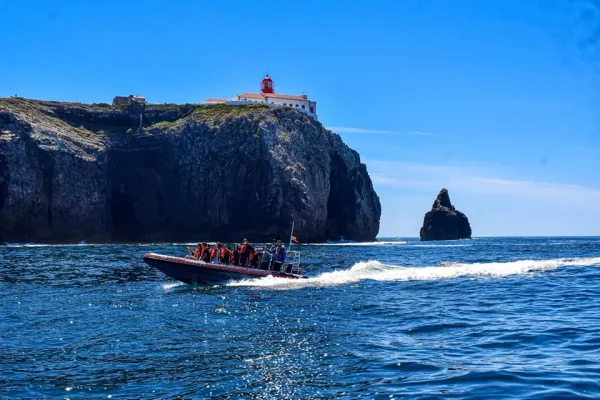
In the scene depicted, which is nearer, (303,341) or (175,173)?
(303,341)

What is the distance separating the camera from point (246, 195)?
82375mm

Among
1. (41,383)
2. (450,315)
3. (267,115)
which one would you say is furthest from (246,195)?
(41,383)

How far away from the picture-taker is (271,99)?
113m

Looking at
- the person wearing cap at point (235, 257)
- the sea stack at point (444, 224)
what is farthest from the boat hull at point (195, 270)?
the sea stack at point (444, 224)

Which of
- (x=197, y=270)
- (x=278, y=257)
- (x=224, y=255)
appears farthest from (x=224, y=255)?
(x=278, y=257)

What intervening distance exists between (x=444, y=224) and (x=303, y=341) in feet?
411

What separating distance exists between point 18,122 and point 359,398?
75606mm

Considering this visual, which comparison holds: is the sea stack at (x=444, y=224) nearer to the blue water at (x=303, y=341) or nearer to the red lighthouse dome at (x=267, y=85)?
the red lighthouse dome at (x=267, y=85)

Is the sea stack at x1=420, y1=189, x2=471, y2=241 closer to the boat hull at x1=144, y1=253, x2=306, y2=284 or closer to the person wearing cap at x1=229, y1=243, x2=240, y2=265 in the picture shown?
the person wearing cap at x1=229, y1=243, x2=240, y2=265

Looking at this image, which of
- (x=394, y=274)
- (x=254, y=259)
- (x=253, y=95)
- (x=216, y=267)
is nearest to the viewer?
(x=216, y=267)

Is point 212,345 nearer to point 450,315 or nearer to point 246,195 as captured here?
point 450,315

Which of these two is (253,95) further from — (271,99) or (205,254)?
(205,254)

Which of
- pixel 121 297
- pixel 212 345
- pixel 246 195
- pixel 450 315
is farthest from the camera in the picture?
pixel 246 195

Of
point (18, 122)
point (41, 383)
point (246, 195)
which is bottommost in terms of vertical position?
point (41, 383)
